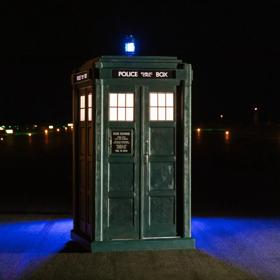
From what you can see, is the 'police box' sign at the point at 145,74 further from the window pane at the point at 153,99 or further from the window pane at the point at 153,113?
Answer: the window pane at the point at 153,113

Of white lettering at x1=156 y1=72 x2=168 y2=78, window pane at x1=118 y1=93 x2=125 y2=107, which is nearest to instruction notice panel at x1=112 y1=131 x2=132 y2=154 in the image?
window pane at x1=118 y1=93 x2=125 y2=107

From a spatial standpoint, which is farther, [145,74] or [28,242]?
[28,242]

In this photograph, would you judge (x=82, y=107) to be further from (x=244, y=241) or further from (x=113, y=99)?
(x=244, y=241)

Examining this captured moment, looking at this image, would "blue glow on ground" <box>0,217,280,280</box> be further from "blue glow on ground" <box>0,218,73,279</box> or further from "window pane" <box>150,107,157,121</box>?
"window pane" <box>150,107,157,121</box>

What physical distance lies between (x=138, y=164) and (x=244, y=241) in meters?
2.06

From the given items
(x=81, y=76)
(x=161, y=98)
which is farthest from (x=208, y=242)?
(x=81, y=76)

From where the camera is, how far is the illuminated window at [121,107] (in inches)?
342

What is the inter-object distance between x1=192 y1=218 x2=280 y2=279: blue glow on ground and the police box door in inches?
33.5

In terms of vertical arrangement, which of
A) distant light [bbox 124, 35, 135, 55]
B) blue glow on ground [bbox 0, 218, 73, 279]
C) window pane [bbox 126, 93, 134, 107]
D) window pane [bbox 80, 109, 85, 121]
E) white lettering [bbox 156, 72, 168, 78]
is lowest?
blue glow on ground [bbox 0, 218, 73, 279]

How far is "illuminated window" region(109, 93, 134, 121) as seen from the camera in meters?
8.70

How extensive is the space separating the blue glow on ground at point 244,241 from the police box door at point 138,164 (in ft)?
2.80

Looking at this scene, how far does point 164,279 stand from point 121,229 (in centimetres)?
159

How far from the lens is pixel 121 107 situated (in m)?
8.73

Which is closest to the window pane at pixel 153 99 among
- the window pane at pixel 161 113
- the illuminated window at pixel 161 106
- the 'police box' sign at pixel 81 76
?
A: the illuminated window at pixel 161 106
